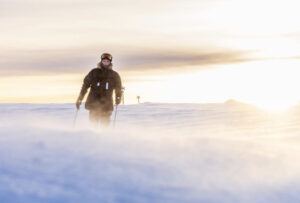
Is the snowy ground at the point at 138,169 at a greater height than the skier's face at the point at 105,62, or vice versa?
the skier's face at the point at 105,62

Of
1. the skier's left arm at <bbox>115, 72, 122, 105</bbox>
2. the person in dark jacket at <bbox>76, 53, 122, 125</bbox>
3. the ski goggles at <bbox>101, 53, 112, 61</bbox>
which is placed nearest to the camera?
the ski goggles at <bbox>101, 53, 112, 61</bbox>

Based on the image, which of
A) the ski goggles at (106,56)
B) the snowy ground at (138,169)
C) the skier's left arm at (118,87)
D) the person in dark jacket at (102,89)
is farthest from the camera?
the skier's left arm at (118,87)

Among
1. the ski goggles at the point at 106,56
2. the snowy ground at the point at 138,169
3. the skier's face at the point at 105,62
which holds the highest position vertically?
the ski goggles at the point at 106,56

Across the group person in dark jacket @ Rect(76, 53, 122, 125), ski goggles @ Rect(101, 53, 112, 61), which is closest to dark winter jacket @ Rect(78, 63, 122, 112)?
person in dark jacket @ Rect(76, 53, 122, 125)

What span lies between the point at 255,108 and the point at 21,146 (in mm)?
10388

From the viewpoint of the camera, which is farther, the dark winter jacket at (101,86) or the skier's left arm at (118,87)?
the skier's left arm at (118,87)

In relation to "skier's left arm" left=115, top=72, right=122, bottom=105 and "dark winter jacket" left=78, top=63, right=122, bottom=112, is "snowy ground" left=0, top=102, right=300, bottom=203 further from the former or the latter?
"skier's left arm" left=115, top=72, right=122, bottom=105

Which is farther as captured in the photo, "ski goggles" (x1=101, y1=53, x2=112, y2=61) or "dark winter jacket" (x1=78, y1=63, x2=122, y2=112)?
"dark winter jacket" (x1=78, y1=63, x2=122, y2=112)

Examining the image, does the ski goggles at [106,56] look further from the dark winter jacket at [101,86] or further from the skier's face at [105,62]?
the dark winter jacket at [101,86]

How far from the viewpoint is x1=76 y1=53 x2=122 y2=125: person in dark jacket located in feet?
27.2

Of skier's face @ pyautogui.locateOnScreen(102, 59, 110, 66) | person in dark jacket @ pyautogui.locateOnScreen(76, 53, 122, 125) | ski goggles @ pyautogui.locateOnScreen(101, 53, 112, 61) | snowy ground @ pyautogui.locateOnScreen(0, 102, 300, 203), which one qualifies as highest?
ski goggles @ pyautogui.locateOnScreen(101, 53, 112, 61)

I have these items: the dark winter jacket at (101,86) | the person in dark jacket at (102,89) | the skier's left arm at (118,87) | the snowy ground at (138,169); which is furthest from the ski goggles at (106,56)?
the snowy ground at (138,169)

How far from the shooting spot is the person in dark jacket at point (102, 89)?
27.2ft

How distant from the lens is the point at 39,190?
3.78m
